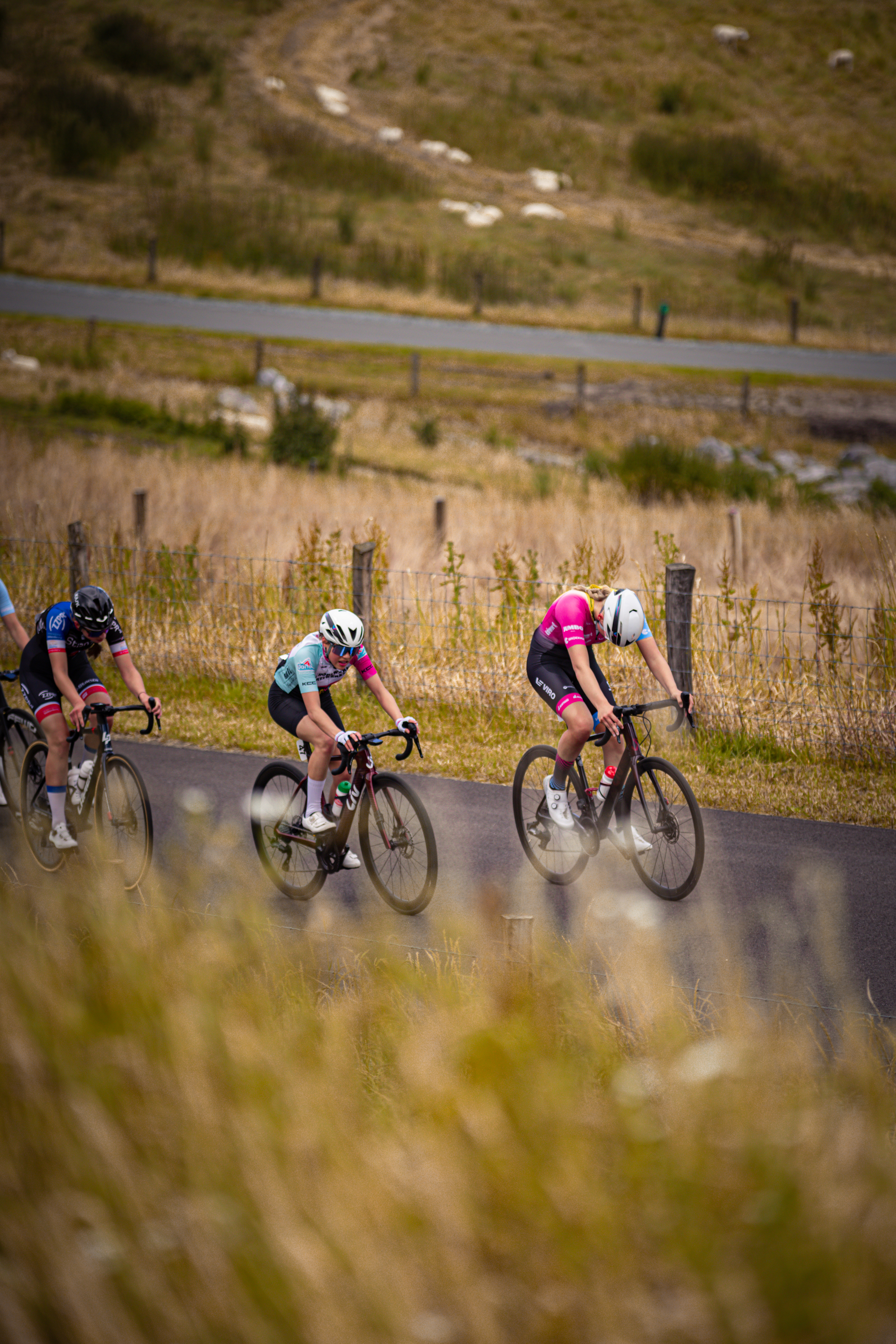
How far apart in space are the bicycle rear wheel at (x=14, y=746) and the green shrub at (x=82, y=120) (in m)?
46.7

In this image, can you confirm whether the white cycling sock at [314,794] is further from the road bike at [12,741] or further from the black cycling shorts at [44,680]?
the road bike at [12,741]

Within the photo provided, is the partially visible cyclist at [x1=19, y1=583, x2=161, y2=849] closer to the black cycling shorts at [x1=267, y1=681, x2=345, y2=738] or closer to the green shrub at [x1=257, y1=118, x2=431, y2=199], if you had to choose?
the black cycling shorts at [x1=267, y1=681, x2=345, y2=738]

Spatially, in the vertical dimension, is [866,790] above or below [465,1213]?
below

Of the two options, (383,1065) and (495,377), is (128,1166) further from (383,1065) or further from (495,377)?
(495,377)

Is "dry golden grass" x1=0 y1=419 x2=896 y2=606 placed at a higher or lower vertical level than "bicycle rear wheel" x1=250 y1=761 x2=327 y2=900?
lower

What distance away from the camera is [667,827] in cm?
677

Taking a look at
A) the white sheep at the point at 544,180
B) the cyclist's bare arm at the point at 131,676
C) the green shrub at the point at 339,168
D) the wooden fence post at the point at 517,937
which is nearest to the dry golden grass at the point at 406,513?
the cyclist's bare arm at the point at 131,676

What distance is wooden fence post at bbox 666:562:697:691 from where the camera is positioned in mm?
10102

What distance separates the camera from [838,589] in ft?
42.3

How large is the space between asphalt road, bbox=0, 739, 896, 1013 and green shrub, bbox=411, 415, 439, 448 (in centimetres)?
1644

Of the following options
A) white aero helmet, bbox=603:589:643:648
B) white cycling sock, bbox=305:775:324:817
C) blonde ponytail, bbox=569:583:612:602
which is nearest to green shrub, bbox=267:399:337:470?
blonde ponytail, bbox=569:583:612:602

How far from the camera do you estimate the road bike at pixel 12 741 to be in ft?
26.2

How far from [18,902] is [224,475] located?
15625mm

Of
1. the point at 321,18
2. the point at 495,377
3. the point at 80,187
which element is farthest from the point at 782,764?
the point at 321,18
